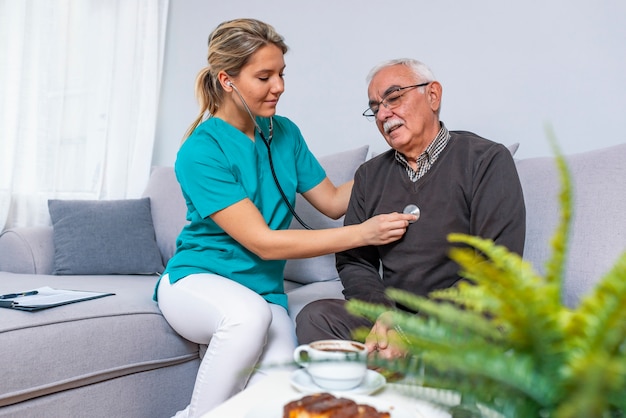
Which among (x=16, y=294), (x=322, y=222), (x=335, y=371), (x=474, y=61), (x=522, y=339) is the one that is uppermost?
(x=474, y=61)

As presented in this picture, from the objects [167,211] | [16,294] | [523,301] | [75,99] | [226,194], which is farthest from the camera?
[75,99]

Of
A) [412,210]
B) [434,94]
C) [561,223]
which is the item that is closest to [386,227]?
[412,210]

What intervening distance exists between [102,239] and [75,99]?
0.83 metres

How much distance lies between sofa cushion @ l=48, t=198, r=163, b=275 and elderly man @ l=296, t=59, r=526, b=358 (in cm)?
109

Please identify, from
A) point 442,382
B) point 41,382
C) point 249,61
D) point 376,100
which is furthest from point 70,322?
point 442,382

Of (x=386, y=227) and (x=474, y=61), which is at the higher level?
(x=474, y=61)

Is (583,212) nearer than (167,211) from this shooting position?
Yes

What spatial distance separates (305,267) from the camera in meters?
2.18

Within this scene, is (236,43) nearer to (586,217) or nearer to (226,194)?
(226,194)

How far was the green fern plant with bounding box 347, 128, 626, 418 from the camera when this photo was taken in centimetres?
38

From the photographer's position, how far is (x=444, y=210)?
1505mm

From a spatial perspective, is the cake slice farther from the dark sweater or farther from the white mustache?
the white mustache

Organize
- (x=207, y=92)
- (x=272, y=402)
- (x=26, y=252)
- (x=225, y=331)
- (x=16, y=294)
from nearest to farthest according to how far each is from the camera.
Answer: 1. (x=272, y=402)
2. (x=225, y=331)
3. (x=16, y=294)
4. (x=207, y=92)
5. (x=26, y=252)

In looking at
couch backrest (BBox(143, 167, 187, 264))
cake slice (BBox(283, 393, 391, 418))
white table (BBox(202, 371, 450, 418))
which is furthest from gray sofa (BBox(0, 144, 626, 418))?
cake slice (BBox(283, 393, 391, 418))
